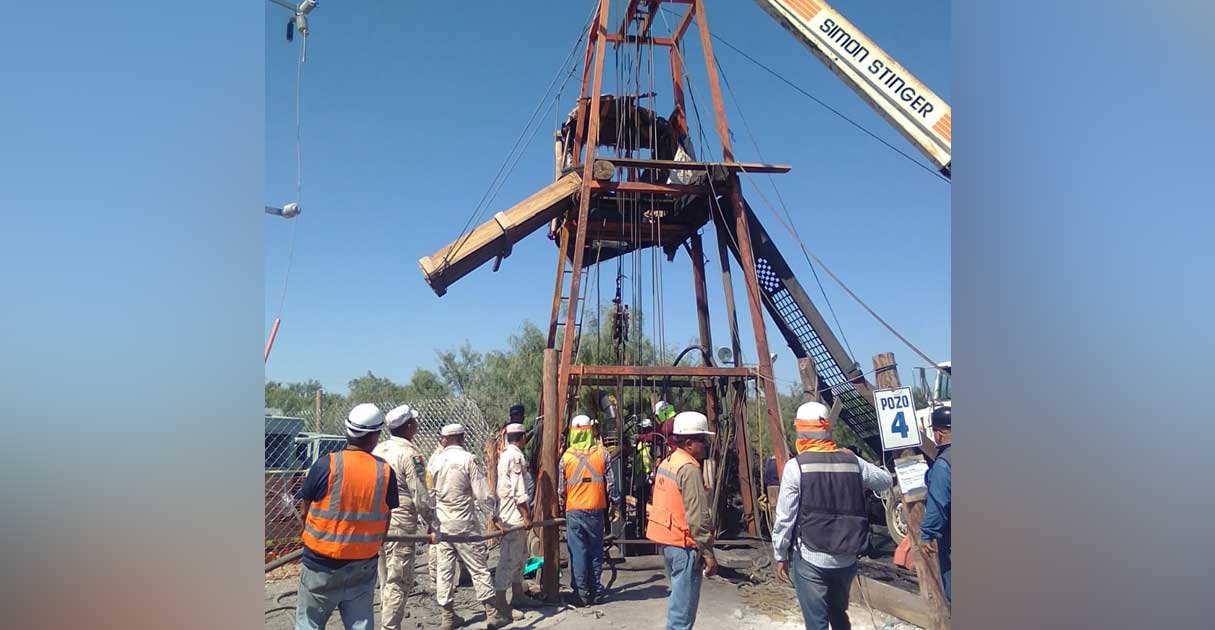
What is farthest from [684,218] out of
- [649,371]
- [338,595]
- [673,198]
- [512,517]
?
[338,595]

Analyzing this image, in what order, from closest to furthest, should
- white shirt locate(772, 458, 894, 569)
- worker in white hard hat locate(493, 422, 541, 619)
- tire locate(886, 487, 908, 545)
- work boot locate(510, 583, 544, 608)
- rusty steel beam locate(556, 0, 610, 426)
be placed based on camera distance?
1. white shirt locate(772, 458, 894, 569)
2. worker in white hard hat locate(493, 422, 541, 619)
3. work boot locate(510, 583, 544, 608)
4. rusty steel beam locate(556, 0, 610, 426)
5. tire locate(886, 487, 908, 545)

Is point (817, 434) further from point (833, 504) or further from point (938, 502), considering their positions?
point (938, 502)

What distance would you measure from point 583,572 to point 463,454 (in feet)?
6.13

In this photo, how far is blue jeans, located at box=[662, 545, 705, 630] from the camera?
512 cm

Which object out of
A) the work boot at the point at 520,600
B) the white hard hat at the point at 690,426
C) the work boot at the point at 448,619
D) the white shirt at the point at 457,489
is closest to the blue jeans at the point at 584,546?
the work boot at the point at 520,600

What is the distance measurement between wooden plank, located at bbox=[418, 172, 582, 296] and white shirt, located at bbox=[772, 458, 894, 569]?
5.19 meters

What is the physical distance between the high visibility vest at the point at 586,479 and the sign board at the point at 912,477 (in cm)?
331

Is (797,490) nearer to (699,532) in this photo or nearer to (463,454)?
(699,532)

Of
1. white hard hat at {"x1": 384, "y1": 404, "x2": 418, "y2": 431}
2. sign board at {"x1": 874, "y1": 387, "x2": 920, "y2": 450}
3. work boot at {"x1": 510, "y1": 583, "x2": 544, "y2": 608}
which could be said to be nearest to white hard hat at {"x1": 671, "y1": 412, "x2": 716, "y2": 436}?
sign board at {"x1": 874, "y1": 387, "x2": 920, "y2": 450}

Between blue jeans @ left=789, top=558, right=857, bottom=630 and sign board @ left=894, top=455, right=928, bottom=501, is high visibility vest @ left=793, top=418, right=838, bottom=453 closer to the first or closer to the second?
blue jeans @ left=789, top=558, right=857, bottom=630

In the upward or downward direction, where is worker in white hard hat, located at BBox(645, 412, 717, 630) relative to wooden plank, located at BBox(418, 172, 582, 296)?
downward

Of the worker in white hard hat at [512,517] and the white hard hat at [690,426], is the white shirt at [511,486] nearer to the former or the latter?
the worker in white hard hat at [512,517]

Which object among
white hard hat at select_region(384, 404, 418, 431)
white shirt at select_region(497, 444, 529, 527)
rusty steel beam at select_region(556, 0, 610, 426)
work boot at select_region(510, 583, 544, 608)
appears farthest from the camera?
rusty steel beam at select_region(556, 0, 610, 426)

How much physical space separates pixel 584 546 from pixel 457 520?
148 centimetres
